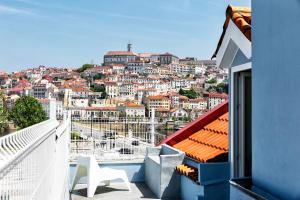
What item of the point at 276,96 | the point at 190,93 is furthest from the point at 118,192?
the point at 190,93

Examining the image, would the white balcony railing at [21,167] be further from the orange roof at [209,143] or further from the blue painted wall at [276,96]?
the orange roof at [209,143]

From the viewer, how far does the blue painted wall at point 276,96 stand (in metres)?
3.34

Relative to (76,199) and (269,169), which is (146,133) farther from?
(269,169)

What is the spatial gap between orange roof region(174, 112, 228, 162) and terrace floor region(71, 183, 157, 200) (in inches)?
50.3

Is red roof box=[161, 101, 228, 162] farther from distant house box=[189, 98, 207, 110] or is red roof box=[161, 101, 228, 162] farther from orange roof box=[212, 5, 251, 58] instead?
distant house box=[189, 98, 207, 110]

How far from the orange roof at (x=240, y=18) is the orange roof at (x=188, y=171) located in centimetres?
269

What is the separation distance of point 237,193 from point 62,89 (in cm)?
14893

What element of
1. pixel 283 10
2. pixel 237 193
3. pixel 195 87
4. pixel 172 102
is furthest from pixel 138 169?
pixel 195 87

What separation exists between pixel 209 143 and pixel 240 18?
3518 mm

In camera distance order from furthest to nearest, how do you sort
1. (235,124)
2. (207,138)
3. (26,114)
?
(26,114) → (207,138) → (235,124)

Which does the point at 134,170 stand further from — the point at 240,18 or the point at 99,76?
the point at 99,76

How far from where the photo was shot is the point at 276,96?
12.1 ft

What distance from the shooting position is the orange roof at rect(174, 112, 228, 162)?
7.40 metres

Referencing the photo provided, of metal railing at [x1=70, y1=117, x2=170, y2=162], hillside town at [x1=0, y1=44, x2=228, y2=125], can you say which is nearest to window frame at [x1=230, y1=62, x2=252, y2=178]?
metal railing at [x1=70, y1=117, x2=170, y2=162]
